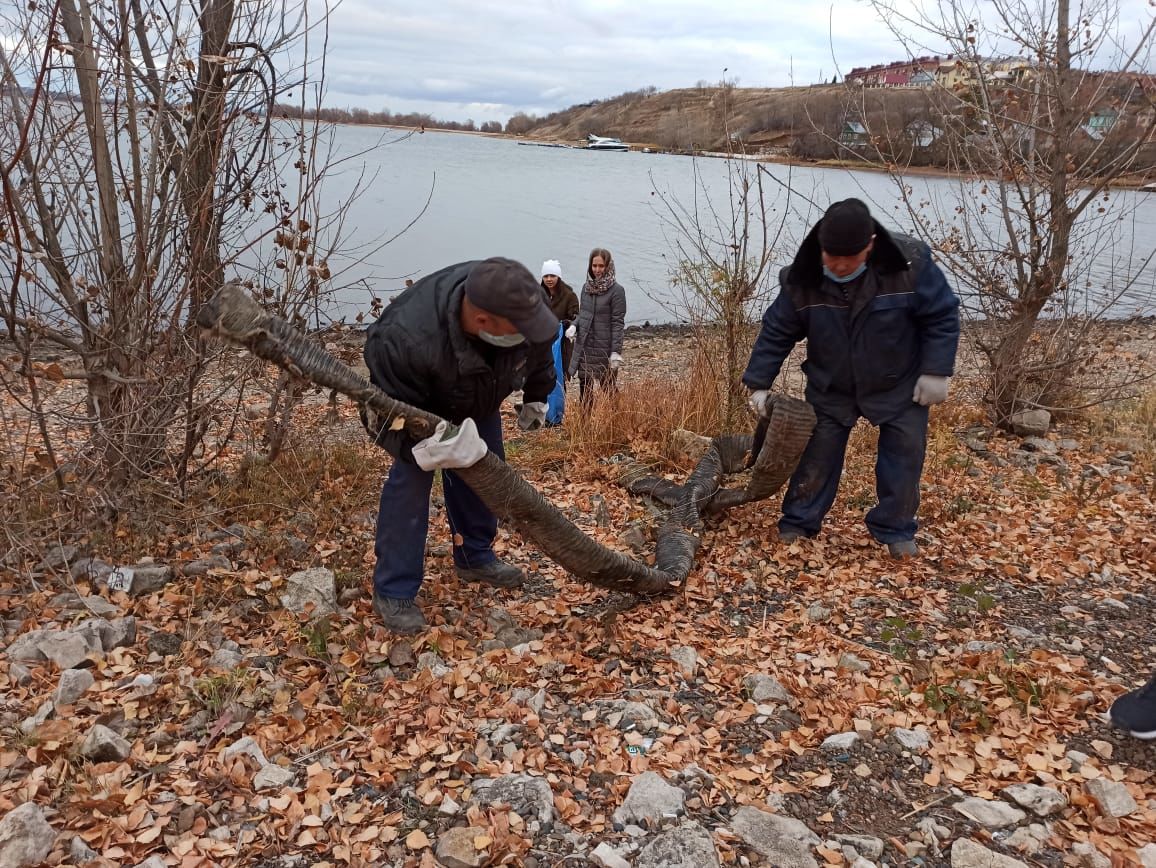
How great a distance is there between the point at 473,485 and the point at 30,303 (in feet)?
7.50

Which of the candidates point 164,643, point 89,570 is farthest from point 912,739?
point 89,570

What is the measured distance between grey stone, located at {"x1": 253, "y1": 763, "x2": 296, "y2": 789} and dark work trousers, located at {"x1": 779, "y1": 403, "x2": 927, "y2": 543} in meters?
2.91

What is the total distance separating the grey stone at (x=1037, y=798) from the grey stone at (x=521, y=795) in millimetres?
1440

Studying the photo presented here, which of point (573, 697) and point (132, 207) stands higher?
point (132, 207)

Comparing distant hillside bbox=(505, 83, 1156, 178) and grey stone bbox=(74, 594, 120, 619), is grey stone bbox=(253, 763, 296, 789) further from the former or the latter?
distant hillside bbox=(505, 83, 1156, 178)

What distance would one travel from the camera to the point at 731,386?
251 inches

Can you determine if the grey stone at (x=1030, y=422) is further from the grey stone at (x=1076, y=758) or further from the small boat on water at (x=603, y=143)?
the small boat on water at (x=603, y=143)

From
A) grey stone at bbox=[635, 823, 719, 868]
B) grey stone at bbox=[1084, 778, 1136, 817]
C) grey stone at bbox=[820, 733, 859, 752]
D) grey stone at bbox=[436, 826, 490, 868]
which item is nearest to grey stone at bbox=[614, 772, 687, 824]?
grey stone at bbox=[635, 823, 719, 868]

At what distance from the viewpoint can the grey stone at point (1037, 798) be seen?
2.54m

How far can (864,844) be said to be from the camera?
242cm

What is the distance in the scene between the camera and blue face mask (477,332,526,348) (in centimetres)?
311

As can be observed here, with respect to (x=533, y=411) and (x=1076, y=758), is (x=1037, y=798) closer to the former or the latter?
(x=1076, y=758)

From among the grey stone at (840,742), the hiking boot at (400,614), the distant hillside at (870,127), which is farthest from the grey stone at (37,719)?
the distant hillside at (870,127)

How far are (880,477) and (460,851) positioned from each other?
2.93 meters
